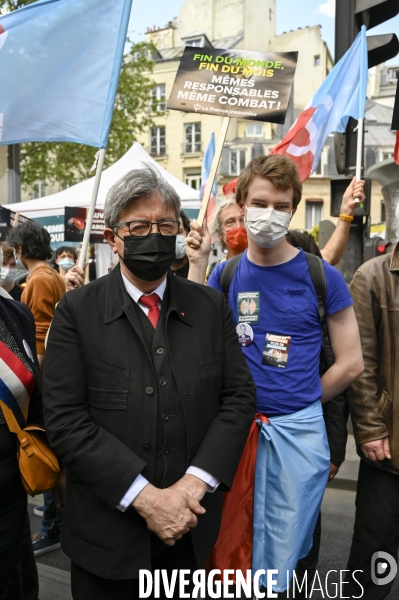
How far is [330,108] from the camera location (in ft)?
14.0

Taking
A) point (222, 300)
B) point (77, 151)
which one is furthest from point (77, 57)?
point (77, 151)

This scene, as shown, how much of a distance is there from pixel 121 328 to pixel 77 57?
79.2 inches

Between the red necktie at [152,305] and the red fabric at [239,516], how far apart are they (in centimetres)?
65

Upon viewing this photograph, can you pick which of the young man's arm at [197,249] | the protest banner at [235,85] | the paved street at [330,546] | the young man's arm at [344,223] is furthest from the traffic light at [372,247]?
the young man's arm at [197,249]

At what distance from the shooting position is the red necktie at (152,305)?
2.10 meters

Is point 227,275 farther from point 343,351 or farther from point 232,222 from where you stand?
point 232,222

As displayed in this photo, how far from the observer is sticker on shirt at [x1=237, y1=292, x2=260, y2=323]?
2.48 meters

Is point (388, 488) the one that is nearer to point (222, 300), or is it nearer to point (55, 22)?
point (222, 300)

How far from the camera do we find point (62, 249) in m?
7.45

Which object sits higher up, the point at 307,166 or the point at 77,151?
the point at 77,151

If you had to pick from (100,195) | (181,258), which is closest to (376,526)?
(181,258)

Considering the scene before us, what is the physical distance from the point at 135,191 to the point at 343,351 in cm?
118

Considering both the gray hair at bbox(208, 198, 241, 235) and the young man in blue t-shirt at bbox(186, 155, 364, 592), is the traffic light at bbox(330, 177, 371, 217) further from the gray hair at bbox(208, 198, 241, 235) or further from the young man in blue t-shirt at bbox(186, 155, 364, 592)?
the young man in blue t-shirt at bbox(186, 155, 364, 592)

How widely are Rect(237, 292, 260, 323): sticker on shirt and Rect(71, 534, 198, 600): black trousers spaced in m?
0.90
